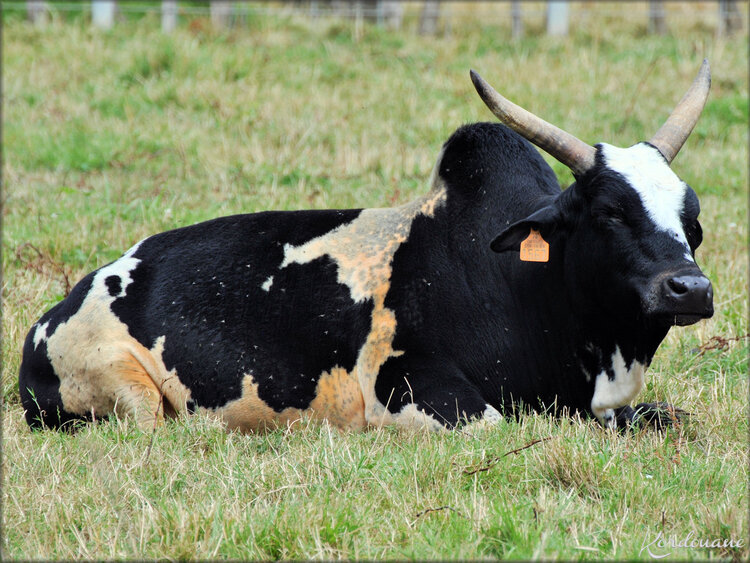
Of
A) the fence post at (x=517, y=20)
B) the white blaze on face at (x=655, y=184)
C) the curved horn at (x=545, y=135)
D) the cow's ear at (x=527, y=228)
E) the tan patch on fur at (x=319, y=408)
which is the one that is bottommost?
the tan patch on fur at (x=319, y=408)

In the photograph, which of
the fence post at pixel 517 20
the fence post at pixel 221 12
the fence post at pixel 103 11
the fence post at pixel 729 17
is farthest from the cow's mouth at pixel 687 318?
the fence post at pixel 103 11

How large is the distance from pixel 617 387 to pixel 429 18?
12.2 m

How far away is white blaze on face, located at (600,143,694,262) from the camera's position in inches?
159

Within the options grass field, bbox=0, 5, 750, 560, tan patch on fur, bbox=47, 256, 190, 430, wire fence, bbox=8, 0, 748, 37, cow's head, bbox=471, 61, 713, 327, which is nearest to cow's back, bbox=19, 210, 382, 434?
tan patch on fur, bbox=47, 256, 190, 430

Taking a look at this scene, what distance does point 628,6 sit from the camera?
1964cm

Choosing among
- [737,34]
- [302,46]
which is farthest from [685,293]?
[737,34]

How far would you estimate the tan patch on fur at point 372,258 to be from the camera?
178 inches

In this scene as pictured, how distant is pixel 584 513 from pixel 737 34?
41.0ft

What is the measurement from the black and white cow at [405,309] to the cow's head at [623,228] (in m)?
0.01

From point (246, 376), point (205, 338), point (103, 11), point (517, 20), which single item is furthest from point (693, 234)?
point (103, 11)

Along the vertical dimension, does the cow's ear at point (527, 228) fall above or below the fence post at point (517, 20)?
below

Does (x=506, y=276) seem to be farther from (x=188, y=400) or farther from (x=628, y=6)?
(x=628, y=6)

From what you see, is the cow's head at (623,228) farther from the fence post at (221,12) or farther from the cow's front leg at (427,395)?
the fence post at (221,12)

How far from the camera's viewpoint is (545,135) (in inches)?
171
